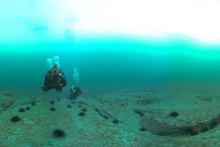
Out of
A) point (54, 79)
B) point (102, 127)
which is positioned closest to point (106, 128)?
point (102, 127)

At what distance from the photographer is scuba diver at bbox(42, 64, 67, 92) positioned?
1960 inches

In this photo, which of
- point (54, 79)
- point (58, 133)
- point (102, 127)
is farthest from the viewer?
point (54, 79)

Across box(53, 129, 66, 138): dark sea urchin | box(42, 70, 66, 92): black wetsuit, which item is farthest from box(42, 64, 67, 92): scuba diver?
box(53, 129, 66, 138): dark sea urchin

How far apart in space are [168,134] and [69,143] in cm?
1367

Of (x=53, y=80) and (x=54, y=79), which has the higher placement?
(x=54, y=79)

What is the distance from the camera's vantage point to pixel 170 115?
46781 millimetres

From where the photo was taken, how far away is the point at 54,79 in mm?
49844

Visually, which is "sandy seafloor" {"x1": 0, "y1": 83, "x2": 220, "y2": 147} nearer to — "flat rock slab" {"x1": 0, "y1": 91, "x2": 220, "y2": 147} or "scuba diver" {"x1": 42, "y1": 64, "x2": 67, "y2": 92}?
"flat rock slab" {"x1": 0, "y1": 91, "x2": 220, "y2": 147}

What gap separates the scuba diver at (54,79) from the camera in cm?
4978

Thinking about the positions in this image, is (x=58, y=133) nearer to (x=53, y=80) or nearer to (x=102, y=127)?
(x=102, y=127)

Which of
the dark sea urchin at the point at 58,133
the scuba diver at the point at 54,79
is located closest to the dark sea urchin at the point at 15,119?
the dark sea urchin at the point at 58,133

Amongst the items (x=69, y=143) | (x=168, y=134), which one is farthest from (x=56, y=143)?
(x=168, y=134)

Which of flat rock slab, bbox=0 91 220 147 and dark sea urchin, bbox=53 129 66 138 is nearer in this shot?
flat rock slab, bbox=0 91 220 147

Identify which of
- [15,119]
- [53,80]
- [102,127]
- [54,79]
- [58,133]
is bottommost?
[58,133]
